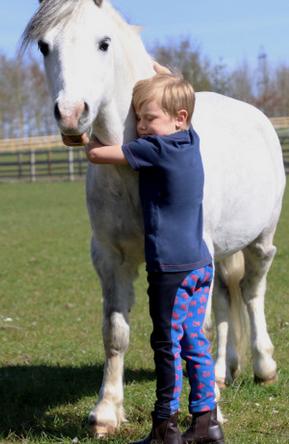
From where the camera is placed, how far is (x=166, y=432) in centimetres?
355

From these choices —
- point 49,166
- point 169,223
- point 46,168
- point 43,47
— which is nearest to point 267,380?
point 169,223

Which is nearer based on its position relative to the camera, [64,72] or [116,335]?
[64,72]

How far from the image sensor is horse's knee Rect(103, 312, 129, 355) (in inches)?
163

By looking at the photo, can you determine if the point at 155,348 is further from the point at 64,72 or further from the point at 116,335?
the point at 64,72

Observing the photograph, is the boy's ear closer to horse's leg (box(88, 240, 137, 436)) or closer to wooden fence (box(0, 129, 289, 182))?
horse's leg (box(88, 240, 137, 436))

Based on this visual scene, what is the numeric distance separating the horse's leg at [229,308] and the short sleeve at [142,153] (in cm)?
207

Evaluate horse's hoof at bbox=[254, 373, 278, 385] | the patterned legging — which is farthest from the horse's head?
horse's hoof at bbox=[254, 373, 278, 385]

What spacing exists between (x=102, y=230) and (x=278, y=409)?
1.53 meters

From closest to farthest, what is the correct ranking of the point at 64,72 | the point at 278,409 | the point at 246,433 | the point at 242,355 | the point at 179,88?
1. the point at 64,72
2. the point at 179,88
3. the point at 246,433
4. the point at 278,409
5. the point at 242,355

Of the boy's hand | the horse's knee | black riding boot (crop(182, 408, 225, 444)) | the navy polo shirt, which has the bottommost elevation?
black riding boot (crop(182, 408, 225, 444))

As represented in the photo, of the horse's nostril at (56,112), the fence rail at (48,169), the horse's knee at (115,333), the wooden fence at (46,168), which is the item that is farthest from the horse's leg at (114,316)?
the fence rail at (48,169)

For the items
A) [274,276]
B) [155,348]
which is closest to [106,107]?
[155,348]

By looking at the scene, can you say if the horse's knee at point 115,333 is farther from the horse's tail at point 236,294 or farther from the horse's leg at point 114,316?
the horse's tail at point 236,294

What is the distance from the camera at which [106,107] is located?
3691 millimetres
